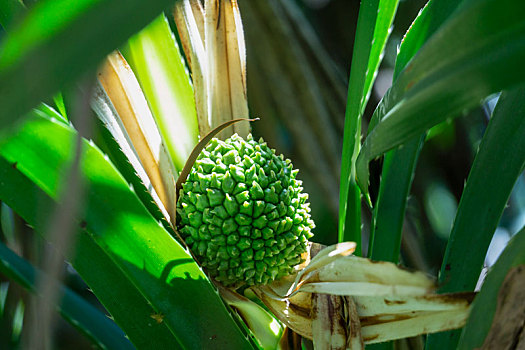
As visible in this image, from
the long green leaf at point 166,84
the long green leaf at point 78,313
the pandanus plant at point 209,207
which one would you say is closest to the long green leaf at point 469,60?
the pandanus plant at point 209,207

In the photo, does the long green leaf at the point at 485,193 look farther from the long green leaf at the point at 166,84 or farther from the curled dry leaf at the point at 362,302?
the long green leaf at the point at 166,84

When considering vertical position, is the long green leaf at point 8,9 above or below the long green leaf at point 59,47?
above

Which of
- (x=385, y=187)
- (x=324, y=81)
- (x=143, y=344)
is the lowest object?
(x=143, y=344)

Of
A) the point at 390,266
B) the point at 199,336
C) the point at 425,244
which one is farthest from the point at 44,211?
the point at 425,244

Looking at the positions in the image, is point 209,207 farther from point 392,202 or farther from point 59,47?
point 59,47

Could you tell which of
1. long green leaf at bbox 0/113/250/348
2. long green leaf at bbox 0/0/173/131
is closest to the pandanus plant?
long green leaf at bbox 0/113/250/348

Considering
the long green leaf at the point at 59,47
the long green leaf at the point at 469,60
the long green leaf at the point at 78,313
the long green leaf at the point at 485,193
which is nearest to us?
the long green leaf at the point at 59,47

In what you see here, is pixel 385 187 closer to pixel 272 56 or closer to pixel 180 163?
pixel 180 163
